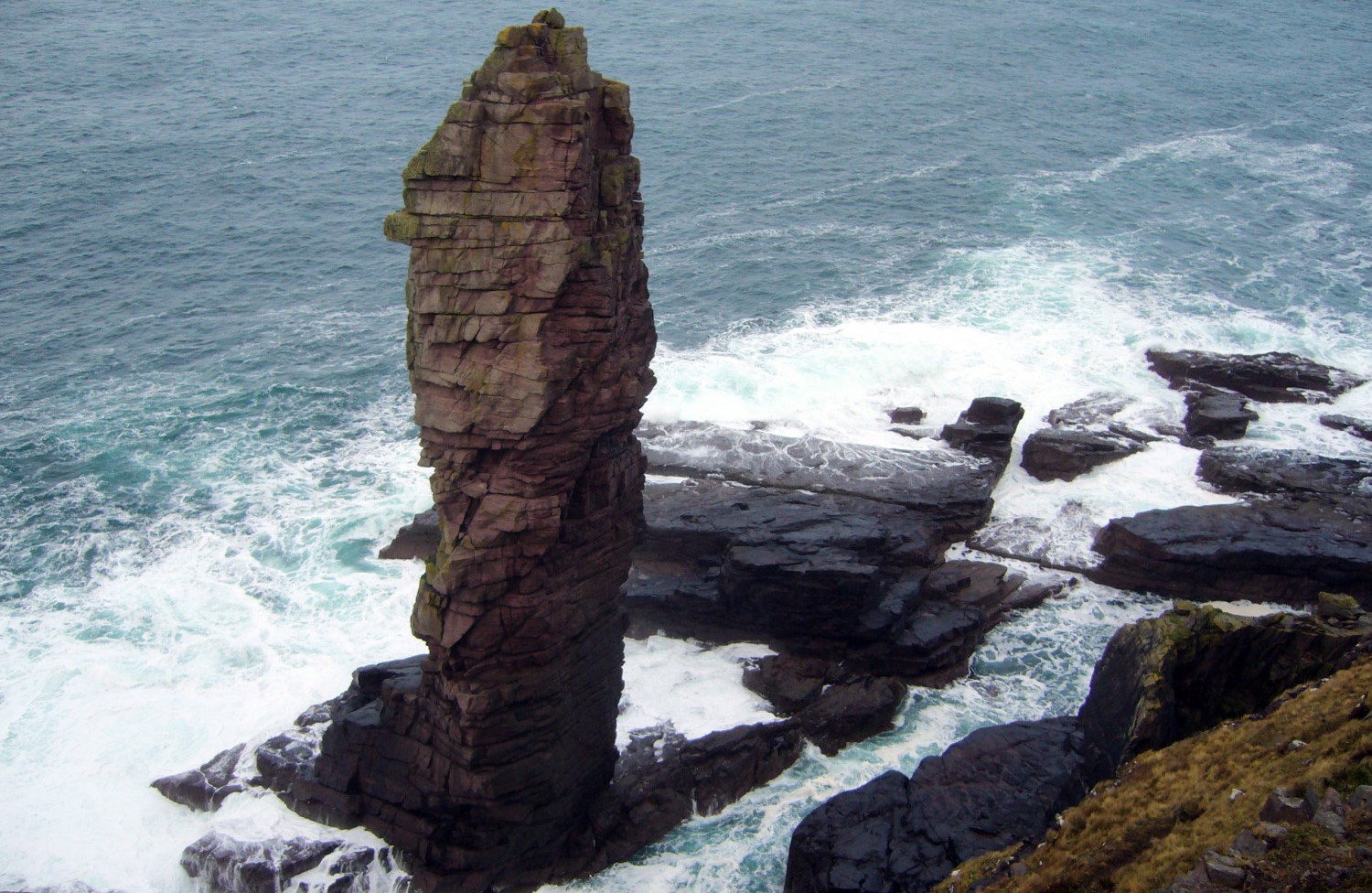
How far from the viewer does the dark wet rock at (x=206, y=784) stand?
35188 mm

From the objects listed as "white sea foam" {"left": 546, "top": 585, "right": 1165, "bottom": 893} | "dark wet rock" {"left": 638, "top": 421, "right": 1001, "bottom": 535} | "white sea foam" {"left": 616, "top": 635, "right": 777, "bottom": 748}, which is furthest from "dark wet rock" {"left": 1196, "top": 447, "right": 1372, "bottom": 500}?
"white sea foam" {"left": 616, "top": 635, "right": 777, "bottom": 748}

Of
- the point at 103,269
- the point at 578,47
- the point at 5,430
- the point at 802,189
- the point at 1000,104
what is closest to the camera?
the point at 578,47

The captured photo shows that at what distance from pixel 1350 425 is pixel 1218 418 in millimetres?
6727

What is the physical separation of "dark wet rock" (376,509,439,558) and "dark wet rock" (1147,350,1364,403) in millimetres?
39081

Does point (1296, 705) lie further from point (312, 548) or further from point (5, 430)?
point (5, 430)

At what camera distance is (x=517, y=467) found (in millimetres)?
29281

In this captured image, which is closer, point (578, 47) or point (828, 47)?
point (578, 47)

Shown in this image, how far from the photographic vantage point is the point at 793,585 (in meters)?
39.8

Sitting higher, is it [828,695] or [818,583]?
[818,583]

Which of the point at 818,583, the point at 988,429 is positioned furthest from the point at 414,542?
the point at 988,429

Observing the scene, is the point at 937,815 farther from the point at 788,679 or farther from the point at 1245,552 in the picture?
the point at 1245,552

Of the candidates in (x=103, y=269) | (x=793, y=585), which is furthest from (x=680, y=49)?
(x=793, y=585)

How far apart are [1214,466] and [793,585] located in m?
22.5

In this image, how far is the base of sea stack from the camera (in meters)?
32.0
